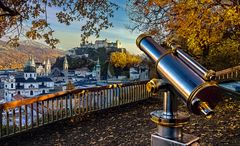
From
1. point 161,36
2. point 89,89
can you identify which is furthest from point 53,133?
point 161,36

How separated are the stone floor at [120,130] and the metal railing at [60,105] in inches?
9.5

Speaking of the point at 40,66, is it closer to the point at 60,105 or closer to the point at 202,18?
the point at 60,105

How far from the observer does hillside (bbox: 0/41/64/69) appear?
416 inches

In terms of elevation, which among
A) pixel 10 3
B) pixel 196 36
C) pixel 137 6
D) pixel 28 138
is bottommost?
pixel 28 138

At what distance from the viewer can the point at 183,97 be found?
80 centimetres

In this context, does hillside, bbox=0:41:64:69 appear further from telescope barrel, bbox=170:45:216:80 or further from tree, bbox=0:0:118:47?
telescope barrel, bbox=170:45:216:80

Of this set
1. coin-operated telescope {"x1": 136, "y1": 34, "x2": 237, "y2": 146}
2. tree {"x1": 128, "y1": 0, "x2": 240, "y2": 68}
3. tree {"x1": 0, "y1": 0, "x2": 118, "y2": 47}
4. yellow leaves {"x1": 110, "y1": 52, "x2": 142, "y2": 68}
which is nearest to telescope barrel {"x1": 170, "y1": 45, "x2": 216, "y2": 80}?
coin-operated telescope {"x1": 136, "y1": 34, "x2": 237, "y2": 146}

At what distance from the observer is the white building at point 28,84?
1031cm

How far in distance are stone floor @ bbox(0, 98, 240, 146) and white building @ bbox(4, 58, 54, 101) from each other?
92.7 inches

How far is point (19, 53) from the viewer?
41.8 ft

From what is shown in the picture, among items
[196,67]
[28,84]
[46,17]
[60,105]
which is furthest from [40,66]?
[196,67]

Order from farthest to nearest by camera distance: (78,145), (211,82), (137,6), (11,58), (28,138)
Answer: (137,6) < (11,58) < (28,138) < (78,145) < (211,82)

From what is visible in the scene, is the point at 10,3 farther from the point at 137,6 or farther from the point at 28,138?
the point at 137,6

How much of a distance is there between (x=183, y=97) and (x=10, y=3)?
934 centimetres
